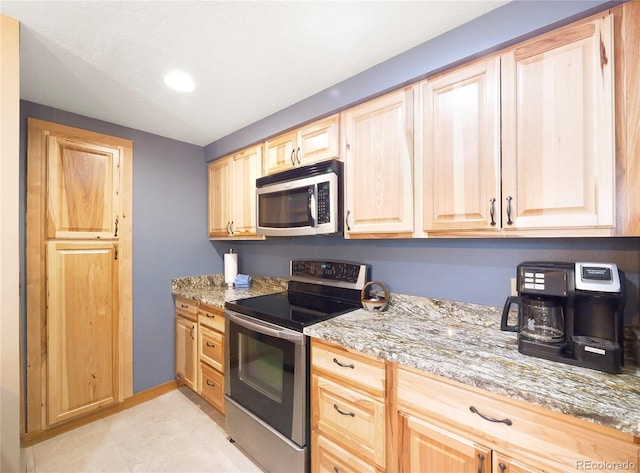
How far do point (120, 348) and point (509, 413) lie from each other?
276cm

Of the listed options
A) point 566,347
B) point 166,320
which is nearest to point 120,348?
point 166,320

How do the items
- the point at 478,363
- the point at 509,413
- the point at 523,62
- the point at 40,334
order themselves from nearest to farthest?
the point at 509,413 < the point at 478,363 < the point at 523,62 < the point at 40,334

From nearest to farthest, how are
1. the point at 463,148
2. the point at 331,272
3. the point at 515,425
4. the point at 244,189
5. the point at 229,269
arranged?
the point at 515,425, the point at 463,148, the point at 331,272, the point at 244,189, the point at 229,269

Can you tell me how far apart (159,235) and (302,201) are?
160cm

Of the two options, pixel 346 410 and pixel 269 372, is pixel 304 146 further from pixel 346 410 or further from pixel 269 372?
pixel 346 410

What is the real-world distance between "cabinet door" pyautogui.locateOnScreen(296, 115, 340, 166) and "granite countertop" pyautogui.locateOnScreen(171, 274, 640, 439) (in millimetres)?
1061

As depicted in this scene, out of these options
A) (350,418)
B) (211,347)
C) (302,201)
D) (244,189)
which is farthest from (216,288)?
(350,418)

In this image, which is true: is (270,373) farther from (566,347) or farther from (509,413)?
(566,347)

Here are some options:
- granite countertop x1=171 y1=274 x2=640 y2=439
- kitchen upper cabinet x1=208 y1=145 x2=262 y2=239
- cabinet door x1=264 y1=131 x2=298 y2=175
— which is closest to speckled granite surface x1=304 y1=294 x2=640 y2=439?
granite countertop x1=171 y1=274 x2=640 y2=439

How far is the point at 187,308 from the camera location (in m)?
2.51

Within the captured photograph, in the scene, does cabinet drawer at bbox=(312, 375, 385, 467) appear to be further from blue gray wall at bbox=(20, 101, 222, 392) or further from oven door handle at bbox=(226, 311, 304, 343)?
blue gray wall at bbox=(20, 101, 222, 392)

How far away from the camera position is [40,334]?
6.55ft

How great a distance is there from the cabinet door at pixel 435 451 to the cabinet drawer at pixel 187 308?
1.89 meters

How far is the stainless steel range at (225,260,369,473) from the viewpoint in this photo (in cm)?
151
